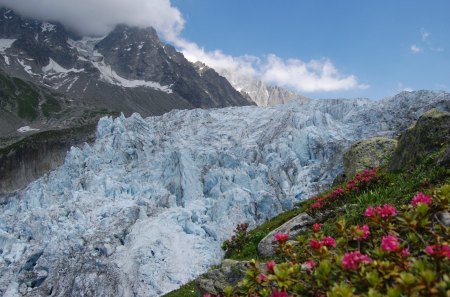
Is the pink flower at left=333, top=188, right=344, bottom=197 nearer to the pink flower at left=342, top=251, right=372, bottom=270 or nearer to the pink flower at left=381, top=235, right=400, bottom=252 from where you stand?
the pink flower at left=381, top=235, right=400, bottom=252

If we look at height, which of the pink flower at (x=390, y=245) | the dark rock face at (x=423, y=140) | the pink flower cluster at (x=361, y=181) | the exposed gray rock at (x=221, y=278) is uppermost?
the dark rock face at (x=423, y=140)

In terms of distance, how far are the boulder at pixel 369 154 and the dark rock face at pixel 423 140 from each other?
→ 5.00 meters

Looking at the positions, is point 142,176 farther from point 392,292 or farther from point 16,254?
point 392,292

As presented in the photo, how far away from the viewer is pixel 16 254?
5231 centimetres

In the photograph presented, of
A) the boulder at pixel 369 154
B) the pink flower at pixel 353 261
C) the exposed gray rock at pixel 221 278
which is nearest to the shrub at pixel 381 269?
the pink flower at pixel 353 261

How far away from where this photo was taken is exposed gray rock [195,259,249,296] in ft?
25.6

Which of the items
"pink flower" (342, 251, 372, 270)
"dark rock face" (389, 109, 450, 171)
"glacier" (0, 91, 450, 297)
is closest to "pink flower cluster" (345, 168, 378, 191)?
"dark rock face" (389, 109, 450, 171)

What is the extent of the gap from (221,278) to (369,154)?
13.5 metres

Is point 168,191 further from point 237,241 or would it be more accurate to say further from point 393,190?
point 393,190

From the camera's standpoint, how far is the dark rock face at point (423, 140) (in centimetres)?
1218

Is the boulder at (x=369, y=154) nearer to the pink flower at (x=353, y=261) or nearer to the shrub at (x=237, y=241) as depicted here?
the shrub at (x=237, y=241)

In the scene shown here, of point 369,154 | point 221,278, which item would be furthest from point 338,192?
point 369,154

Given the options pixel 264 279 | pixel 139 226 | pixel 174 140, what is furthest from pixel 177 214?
pixel 264 279

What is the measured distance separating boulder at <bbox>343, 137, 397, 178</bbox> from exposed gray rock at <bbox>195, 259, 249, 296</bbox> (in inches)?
469
